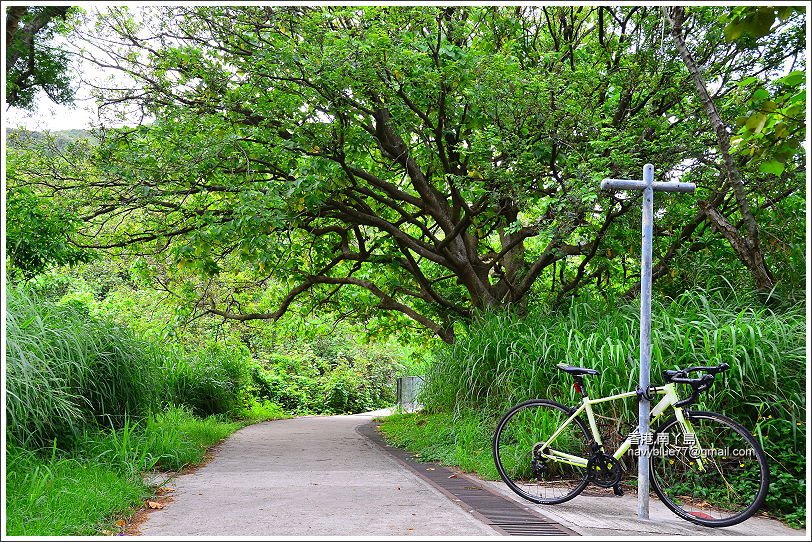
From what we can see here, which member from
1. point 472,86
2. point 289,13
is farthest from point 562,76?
point 289,13

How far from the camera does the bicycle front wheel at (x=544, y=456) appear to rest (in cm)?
559

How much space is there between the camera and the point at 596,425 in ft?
18.2

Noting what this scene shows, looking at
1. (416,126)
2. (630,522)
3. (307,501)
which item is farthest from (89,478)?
(416,126)

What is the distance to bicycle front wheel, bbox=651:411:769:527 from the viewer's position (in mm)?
4883

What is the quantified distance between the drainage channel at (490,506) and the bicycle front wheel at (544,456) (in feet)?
0.86

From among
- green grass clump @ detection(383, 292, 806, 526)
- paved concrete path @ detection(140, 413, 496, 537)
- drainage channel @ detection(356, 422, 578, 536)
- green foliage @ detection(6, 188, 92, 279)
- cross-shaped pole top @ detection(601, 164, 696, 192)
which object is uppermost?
cross-shaped pole top @ detection(601, 164, 696, 192)

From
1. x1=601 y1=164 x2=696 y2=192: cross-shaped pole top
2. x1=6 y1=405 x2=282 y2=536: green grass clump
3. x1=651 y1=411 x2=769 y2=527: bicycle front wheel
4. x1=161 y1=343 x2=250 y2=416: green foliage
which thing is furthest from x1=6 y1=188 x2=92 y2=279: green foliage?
x1=651 y1=411 x2=769 y2=527: bicycle front wheel

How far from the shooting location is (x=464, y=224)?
10.5 meters

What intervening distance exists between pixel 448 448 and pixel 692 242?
442cm

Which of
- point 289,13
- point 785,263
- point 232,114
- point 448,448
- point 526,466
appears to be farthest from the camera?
point 232,114

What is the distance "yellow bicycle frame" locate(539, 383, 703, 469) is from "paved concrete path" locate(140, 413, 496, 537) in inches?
38.7

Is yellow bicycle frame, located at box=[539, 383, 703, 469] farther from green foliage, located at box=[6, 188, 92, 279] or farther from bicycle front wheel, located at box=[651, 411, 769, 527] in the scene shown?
green foliage, located at box=[6, 188, 92, 279]

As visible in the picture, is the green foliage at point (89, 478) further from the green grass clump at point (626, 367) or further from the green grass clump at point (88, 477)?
the green grass clump at point (626, 367)

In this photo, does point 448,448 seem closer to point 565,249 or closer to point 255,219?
point 565,249
